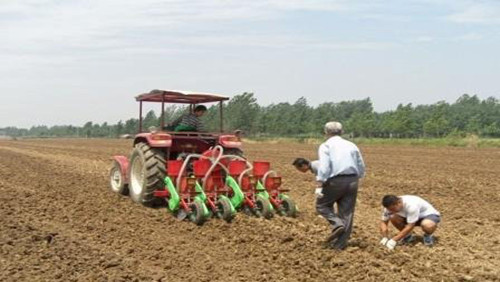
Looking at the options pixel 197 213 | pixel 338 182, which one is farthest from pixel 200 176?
pixel 338 182

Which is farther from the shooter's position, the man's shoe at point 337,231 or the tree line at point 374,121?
the tree line at point 374,121

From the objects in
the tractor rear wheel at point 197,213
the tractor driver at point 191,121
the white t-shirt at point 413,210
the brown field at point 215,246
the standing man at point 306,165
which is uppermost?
the tractor driver at point 191,121

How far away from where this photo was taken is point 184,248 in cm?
684

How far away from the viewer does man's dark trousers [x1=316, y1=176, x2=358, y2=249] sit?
6.57 meters

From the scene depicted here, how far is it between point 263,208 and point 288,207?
0.47 metres

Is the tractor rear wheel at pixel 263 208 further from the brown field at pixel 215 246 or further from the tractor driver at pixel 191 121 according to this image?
the tractor driver at pixel 191 121

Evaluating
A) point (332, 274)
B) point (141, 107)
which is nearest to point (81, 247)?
point (332, 274)

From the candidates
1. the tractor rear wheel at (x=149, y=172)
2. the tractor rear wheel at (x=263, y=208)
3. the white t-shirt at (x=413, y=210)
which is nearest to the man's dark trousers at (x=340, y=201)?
the white t-shirt at (x=413, y=210)

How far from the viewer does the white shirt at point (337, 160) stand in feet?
21.4

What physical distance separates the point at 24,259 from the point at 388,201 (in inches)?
153

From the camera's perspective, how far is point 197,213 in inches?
313

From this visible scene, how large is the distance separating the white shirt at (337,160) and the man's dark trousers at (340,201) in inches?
3.2

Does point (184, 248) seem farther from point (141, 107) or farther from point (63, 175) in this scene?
point (63, 175)

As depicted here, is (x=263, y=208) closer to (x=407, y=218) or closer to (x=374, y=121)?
(x=407, y=218)
